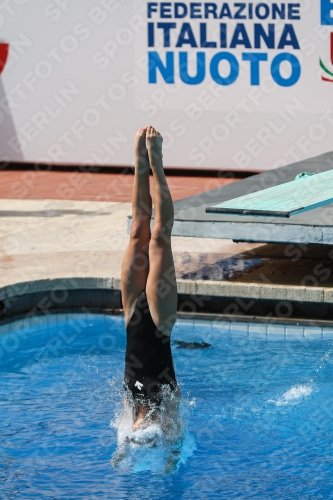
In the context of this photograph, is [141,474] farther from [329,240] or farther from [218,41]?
[218,41]

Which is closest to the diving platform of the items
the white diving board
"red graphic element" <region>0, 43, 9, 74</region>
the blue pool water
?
the white diving board

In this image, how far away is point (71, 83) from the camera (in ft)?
45.6

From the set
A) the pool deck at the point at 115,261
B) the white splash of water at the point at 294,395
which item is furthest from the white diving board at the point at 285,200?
the white splash of water at the point at 294,395

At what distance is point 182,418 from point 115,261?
2.47 m

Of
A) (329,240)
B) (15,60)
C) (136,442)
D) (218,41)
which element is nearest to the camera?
(136,442)

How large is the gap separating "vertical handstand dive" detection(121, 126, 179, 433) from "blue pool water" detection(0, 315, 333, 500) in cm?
36

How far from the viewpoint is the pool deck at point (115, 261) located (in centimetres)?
728

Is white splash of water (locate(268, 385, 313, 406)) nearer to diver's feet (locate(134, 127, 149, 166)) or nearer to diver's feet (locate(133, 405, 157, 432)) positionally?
diver's feet (locate(133, 405, 157, 432))

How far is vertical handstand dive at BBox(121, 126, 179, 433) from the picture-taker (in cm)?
471

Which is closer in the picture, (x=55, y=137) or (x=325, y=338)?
(x=325, y=338)

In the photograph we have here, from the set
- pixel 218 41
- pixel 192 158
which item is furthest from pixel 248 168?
pixel 218 41

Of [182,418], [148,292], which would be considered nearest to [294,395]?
[182,418]

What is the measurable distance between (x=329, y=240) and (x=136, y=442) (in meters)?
2.75

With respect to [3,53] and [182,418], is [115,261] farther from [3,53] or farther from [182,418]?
[3,53]
